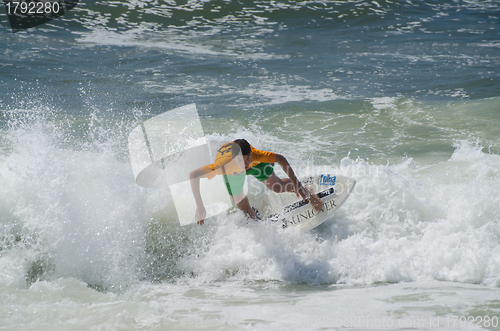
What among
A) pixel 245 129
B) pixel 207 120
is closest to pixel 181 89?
pixel 207 120

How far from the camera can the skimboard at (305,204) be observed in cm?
509

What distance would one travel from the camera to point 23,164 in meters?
4.95

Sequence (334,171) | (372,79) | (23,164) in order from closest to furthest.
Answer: (23,164), (334,171), (372,79)

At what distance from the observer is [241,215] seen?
5.23 m

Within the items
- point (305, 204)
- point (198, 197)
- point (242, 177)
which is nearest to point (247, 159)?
point (242, 177)

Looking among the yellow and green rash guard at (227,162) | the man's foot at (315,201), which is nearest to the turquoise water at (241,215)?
the man's foot at (315,201)

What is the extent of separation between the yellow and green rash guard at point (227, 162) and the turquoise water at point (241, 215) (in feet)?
2.74

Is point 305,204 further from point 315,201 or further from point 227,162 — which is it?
point 227,162

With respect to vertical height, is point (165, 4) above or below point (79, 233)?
above

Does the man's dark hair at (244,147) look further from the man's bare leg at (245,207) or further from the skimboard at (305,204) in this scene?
the skimboard at (305,204)

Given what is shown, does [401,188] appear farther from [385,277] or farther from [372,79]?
[372,79]

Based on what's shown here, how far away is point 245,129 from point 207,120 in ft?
3.52

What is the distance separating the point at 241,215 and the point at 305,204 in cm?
87

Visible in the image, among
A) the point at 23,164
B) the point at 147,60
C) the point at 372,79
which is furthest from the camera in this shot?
the point at 147,60
